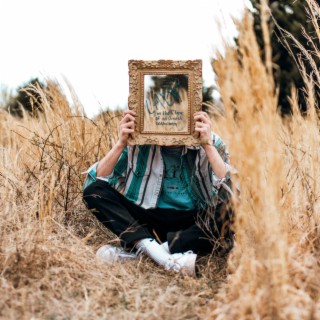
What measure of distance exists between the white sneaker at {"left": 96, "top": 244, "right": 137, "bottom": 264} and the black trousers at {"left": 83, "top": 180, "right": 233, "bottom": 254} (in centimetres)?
4

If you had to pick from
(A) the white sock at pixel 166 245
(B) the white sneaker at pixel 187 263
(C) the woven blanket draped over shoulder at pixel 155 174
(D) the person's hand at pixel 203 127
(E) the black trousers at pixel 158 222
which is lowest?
(B) the white sneaker at pixel 187 263

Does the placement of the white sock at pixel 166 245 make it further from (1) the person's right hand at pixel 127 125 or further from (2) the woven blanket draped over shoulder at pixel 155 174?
(1) the person's right hand at pixel 127 125

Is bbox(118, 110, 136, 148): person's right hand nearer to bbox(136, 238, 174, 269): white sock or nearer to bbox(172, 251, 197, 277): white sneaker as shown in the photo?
bbox(136, 238, 174, 269): white sock

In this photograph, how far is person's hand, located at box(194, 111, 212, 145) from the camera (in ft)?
8.03

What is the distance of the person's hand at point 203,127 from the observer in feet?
8.03

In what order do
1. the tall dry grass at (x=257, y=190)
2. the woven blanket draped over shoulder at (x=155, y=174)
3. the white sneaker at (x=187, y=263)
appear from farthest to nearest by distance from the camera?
the woven blanket draped over shoulder at (x=155, y=174), the white sneaker at (x=187, y=263), the tall dry grass at (x=257, y=190)

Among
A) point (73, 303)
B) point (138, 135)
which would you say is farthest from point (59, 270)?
point (138, 135)

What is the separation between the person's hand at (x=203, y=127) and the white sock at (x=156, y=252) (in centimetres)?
49

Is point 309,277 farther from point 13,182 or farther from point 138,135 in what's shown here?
point 13,182

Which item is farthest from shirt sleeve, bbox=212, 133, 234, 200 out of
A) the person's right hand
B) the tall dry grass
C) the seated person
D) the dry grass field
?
the tall dry grass

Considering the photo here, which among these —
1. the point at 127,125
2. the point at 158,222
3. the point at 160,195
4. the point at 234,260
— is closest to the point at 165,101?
the point at 127,125

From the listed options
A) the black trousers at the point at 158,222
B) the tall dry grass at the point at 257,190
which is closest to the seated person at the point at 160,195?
the black trousers at the point at 158,222

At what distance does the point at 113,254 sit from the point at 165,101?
0.71 m

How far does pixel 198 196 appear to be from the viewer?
2662mm
